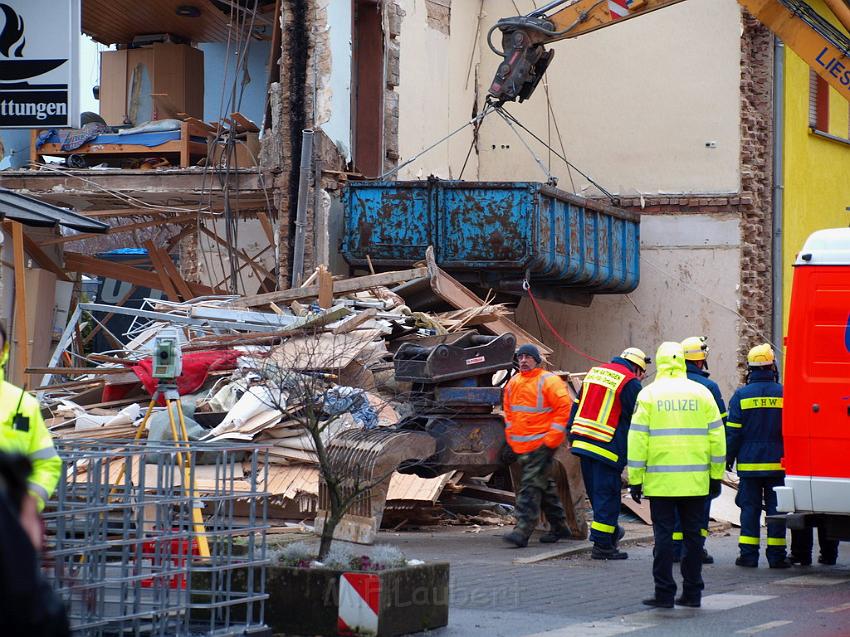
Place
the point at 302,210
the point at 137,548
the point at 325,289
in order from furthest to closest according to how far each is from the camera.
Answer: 1. the point at 302,210
2. the point at 325,289
3. the point at 137,548

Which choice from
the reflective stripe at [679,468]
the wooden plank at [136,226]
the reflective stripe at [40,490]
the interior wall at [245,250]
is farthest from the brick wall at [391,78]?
the reflective stripe at [40,490]

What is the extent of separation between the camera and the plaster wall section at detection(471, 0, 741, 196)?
22.0 meters

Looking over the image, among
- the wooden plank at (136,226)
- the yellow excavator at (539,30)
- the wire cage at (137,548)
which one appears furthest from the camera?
the wooden plank at (136,226)

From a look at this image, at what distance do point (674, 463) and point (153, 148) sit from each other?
43.0 feet

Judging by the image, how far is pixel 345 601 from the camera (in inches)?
310

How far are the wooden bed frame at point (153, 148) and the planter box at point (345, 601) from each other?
509 inches

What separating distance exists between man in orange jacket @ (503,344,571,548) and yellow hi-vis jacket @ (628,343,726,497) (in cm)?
285

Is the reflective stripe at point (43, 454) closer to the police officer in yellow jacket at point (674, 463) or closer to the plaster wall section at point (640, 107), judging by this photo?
the police officer in yellow jacket at point (674, 463)

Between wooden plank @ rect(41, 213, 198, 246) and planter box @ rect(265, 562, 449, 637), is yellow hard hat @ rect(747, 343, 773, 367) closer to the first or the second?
planter box @ rect(265, 562, 449, 637)

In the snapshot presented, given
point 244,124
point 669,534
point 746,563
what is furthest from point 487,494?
point 244,124

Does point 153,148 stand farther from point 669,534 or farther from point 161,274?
point 669,534

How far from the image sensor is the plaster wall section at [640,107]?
72.2ft

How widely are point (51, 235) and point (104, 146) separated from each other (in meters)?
1.54

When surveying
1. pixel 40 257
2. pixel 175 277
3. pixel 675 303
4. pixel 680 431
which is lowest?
A: pixel 680 431
